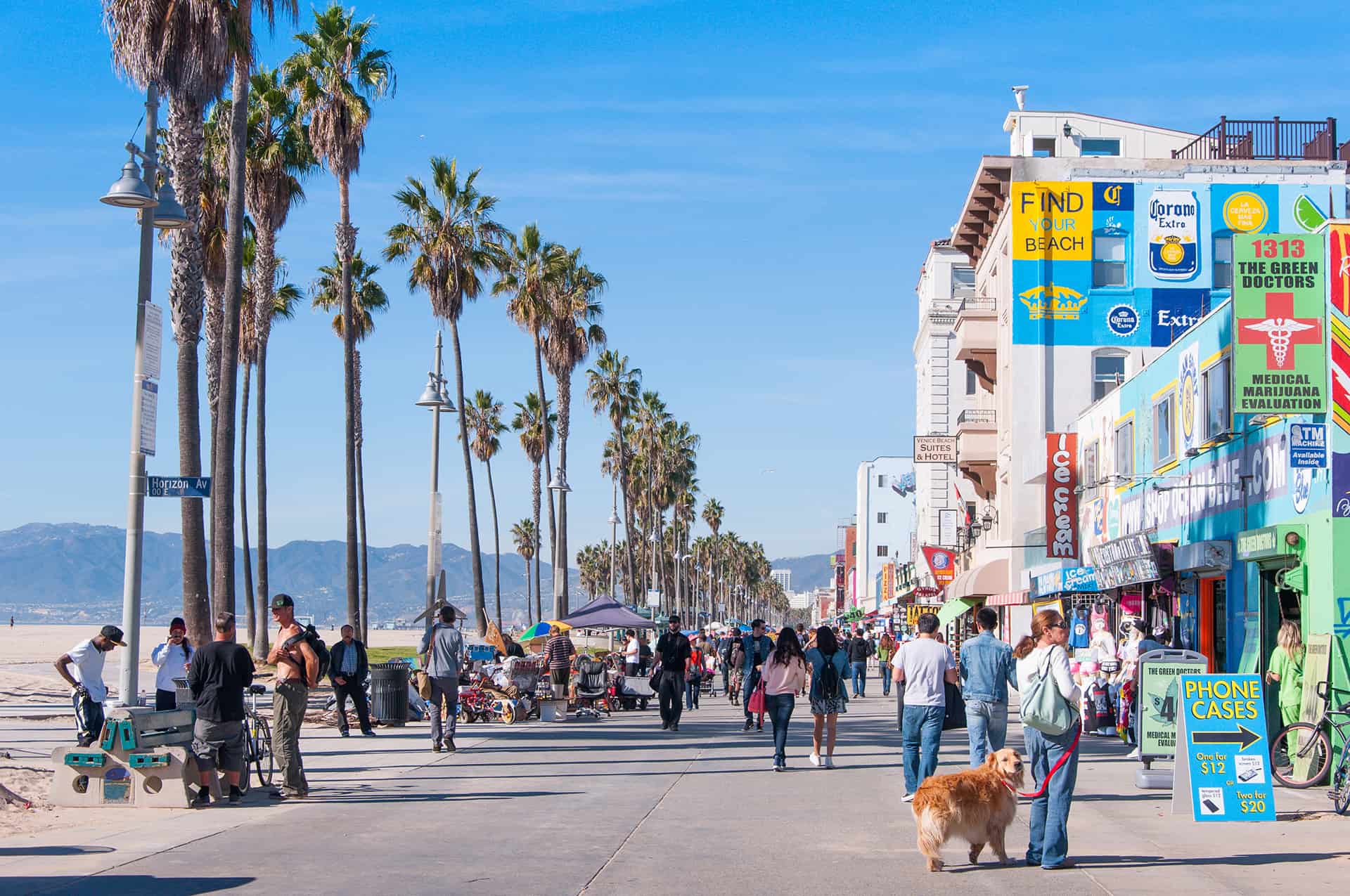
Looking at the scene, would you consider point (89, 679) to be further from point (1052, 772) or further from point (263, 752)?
point (1052, 772)

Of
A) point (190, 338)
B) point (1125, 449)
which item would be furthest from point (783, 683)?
point (1125, 449)

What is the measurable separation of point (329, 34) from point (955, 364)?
44.9 m

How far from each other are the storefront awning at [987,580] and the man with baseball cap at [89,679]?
3058cm

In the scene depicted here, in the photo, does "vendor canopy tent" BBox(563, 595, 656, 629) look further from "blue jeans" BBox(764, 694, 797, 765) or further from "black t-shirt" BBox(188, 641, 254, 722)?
"black t-shirt" BBox(188, 641, 254, 722)

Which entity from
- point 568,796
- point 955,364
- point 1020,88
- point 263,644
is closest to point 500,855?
point 568,796

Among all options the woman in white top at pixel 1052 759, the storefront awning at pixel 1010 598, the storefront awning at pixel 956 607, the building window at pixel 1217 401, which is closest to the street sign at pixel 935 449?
the storefront awning at pixel 956 607

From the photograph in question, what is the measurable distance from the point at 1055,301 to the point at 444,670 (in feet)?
75.6

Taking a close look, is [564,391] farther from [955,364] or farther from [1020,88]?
[955,364]

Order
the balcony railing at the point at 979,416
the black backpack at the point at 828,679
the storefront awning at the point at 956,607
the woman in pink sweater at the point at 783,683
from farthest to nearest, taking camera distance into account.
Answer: the balcony railing at the point at 979,416 < the storefront awning at the point at 956,607 < the woman in pink sweater at the point at 783,683 < the black backpack at the point at 828,679

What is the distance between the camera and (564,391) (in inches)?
2164

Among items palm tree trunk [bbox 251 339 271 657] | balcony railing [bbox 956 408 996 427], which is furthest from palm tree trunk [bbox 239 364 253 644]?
balcony railing [bbox 956 408 996 427]

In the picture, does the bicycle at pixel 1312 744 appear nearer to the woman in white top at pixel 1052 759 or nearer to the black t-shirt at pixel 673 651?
the woman in white top at pixel 1052 759

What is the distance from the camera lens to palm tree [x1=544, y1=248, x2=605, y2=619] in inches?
2104

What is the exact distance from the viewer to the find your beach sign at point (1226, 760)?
472 inches
